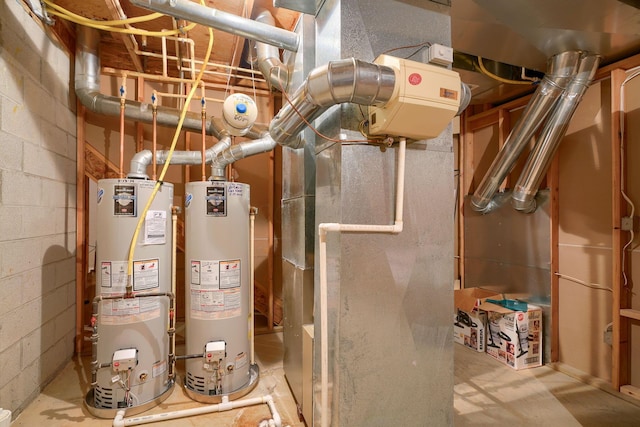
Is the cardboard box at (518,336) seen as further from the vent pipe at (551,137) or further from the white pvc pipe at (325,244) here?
the white pvc pipe at (325,244)

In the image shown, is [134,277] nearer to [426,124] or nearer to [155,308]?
[155,308]

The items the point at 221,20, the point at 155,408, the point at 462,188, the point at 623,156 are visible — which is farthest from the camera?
the point at 462,188

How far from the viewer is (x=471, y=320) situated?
2.90 m

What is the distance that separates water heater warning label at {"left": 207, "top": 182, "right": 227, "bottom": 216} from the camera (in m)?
2.06

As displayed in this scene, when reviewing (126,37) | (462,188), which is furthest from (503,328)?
(126,37)

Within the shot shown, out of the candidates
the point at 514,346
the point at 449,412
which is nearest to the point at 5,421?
the point at 449,412

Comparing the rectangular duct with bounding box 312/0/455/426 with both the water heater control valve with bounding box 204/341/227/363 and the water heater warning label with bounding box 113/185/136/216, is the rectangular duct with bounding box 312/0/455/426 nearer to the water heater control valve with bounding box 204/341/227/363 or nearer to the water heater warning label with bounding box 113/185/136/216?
the water heater control valve with bounding box 204/341/227/363

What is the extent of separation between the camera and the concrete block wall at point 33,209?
177 cm

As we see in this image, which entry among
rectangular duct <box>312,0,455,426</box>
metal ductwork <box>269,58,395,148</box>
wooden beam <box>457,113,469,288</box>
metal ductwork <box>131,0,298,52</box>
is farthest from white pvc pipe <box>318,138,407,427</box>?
wooden beam <box>457,113,469,288</box>

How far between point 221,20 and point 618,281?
3083mm

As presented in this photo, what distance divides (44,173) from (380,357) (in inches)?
99.2

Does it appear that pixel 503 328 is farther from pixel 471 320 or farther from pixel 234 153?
pixel 234 153

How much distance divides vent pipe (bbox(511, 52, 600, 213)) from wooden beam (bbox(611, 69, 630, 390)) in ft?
0.84

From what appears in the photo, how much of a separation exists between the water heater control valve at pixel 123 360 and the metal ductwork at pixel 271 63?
1.95 metres
